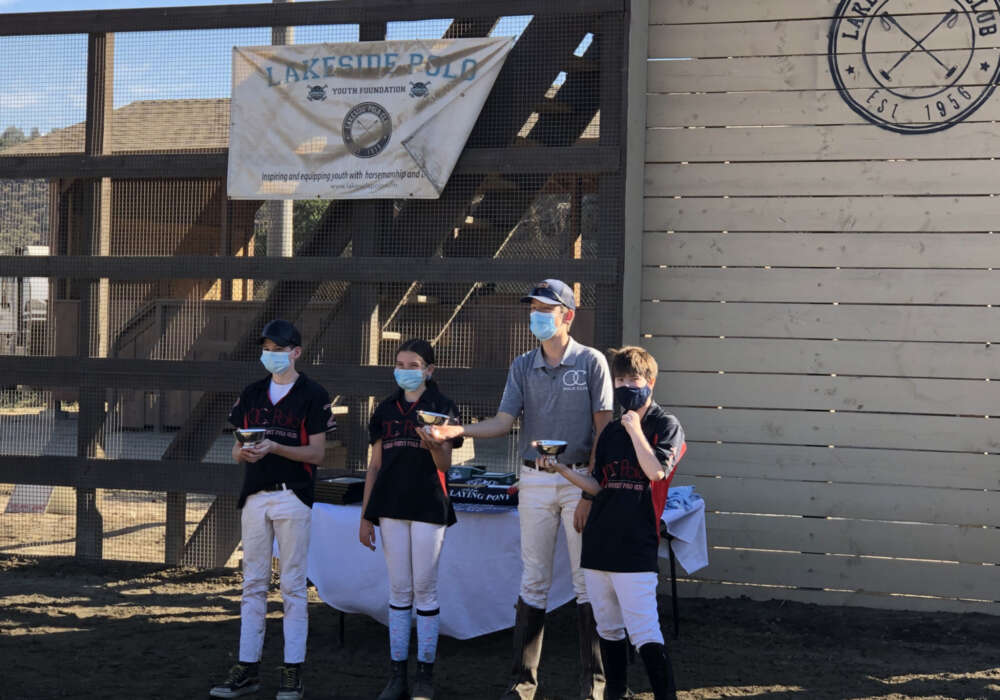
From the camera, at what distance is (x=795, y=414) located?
22.4 ft

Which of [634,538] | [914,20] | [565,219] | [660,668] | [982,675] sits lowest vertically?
[982,675]

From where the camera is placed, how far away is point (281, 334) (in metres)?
5.03

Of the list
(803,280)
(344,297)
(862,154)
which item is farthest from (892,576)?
(344,297)

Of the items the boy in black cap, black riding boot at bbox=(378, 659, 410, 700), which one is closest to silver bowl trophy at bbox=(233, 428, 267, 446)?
the boy in black cap

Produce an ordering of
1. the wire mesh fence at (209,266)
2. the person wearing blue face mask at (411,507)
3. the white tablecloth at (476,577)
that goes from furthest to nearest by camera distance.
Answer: the wire mesh fence at (209,266) → the white tablecloth at (476,577) → the person wearing blue face mask at (411,507)

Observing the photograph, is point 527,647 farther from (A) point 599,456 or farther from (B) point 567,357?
(B) point 567,357

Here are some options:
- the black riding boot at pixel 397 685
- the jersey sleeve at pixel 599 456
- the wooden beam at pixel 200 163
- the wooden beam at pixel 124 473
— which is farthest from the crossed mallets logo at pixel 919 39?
the wooden beam at pixel 124 473

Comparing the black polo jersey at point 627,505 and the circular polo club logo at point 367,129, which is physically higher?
the circular polo club logo at point 367,129

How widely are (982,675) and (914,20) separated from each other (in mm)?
3773

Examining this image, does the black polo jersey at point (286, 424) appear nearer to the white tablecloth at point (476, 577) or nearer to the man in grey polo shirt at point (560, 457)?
the man in grey polo shirt at point (560, 457)

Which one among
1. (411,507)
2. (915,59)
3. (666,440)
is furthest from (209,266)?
(915,59)

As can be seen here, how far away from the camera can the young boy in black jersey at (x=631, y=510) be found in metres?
4.34

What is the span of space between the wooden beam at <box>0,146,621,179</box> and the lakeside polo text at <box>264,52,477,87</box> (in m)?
0.51

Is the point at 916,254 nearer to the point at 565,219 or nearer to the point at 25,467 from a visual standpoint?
the point at 565,219
